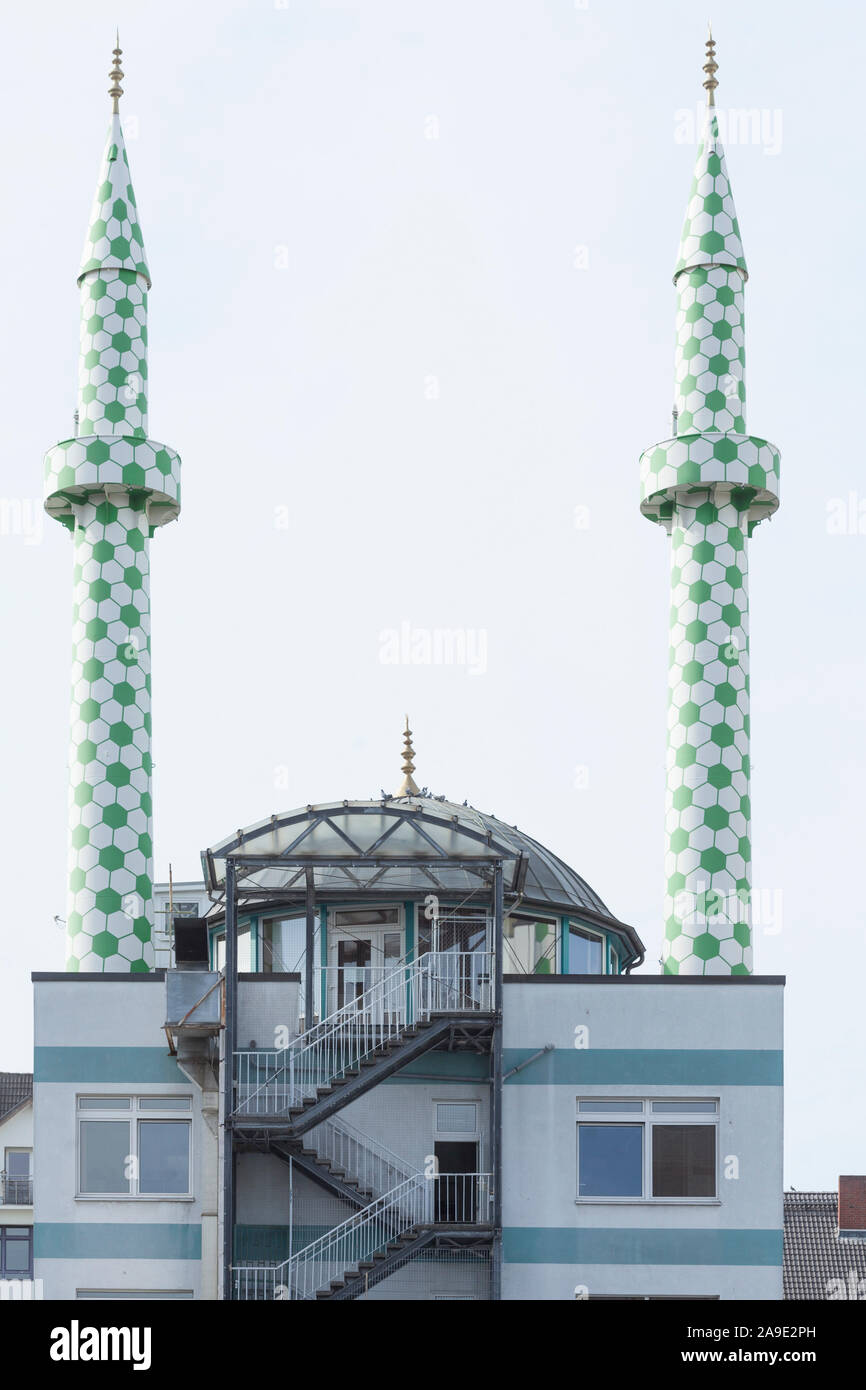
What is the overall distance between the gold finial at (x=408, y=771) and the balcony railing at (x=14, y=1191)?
28.6 m

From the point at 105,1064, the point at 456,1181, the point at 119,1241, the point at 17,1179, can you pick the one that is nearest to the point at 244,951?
the point at 105,1064

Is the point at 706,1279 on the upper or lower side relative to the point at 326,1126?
lower

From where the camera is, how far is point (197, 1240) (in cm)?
3694

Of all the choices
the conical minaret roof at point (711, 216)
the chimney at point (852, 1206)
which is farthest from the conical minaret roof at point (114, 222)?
the chimney at point (852, 1206)

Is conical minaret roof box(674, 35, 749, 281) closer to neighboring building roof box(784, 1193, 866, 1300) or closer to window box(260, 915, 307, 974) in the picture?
window box(260, 915, 307, 974)

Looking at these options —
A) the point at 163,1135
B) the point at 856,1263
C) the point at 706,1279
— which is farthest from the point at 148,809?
the point at 856,1263

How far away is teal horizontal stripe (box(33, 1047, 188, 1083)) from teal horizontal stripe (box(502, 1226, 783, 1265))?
6026mm

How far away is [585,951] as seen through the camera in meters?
42.8

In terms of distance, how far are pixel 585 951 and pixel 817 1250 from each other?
37.3m

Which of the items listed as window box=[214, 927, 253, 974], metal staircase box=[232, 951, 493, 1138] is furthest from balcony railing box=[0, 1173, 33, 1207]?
metal staircase box=[232, 951, 493, 1138]

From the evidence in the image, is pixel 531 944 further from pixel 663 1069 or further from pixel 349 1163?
pixel 349 1163
